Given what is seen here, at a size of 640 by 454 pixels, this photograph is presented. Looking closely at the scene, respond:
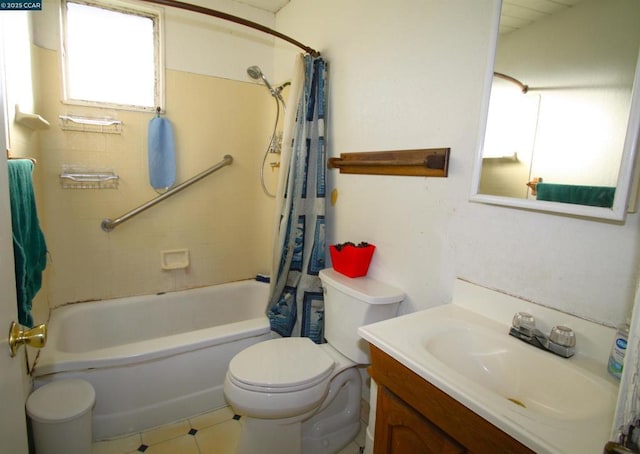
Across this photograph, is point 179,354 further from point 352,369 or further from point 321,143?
point 321,143

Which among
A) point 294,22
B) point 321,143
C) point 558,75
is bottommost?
point 321,143

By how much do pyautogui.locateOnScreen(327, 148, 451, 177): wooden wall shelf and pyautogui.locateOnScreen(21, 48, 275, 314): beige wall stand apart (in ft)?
3.35

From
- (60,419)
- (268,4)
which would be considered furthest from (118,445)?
(268,4)

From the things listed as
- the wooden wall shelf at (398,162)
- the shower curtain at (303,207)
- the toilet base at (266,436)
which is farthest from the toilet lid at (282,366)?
the wooden wall shelf at (398,162)

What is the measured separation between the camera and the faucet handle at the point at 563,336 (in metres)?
0.94

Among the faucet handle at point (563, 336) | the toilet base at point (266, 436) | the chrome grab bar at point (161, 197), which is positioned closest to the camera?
the faucet handle at point (563, 336)

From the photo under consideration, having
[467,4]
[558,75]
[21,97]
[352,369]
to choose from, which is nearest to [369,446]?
[352,369]

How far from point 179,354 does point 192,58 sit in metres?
1.89

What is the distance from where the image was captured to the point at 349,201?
186 cm

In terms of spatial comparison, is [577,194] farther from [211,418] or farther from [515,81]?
[211,418]

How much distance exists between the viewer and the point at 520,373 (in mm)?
963

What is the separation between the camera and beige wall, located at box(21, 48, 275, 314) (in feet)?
6.58

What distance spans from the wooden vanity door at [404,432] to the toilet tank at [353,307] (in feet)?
1.46

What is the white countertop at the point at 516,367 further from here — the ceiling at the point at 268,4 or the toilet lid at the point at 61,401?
the ceiling at the point at 268,4
